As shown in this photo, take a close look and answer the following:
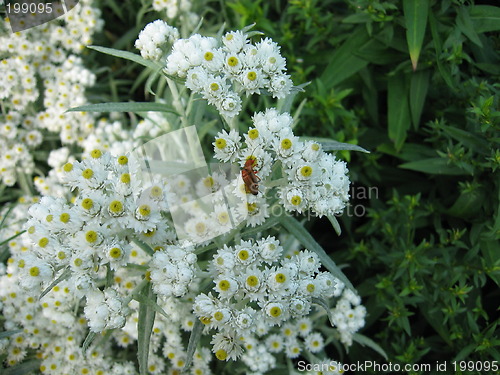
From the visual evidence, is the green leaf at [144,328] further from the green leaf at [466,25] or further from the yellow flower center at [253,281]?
the green leaf at [466,25]

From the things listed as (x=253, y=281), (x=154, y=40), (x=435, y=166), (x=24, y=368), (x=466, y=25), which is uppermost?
(x=154, y=40)

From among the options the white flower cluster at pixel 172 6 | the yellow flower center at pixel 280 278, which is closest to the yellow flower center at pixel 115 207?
the yellow flower center at pixel 280 278

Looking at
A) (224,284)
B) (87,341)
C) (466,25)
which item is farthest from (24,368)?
(466,25)

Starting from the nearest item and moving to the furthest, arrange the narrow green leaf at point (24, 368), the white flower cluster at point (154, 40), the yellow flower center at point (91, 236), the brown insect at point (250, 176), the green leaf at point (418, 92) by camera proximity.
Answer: the yellow flower center at point (91, 236) → the brown insect at point (250, 176) → the white flower cluster at point (154, 40) → the narrow green leaf at point (24, 368) → the green leaf at point (418, 92)

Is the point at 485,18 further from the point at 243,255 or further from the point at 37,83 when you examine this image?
the point at 37,83

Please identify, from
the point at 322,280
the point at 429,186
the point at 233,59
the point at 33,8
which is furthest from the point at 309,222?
the point at 33,8

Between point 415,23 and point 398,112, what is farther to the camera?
point 398,112
